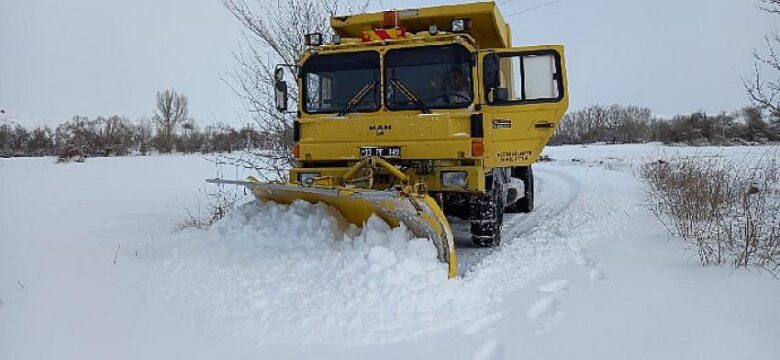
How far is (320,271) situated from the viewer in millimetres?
4426

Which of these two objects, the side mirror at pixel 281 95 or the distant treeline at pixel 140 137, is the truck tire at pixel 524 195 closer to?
the side mirror at pixel 281 95

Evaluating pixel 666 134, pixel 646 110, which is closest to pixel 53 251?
pixel 666 134

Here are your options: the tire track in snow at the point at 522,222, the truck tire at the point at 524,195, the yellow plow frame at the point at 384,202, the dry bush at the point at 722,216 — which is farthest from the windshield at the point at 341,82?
the truck tire at the point at 524,195

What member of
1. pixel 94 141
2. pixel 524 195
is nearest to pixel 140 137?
pixel 94 141

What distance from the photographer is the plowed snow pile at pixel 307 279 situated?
12.0 feet

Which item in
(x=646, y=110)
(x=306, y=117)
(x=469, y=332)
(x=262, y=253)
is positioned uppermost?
(x=646, y=110)

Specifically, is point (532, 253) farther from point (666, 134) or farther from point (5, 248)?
point (666, 134)

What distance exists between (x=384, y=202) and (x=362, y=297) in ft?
3.11

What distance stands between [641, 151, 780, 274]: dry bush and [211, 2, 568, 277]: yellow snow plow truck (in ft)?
6.43

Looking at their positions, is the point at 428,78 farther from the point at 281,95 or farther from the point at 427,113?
the point at 281,95

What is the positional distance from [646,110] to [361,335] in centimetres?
7881

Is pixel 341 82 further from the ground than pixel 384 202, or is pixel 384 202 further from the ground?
pixel 341 82

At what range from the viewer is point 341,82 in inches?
255

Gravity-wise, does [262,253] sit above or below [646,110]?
below
